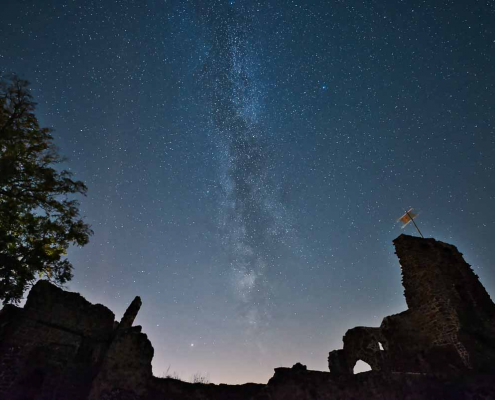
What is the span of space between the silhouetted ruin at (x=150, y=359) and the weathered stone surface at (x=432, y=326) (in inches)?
2.0

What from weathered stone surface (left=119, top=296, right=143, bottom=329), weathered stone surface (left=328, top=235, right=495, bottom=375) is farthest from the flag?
weathered stone surface (left=119, top=296, right=143, bottom=329)

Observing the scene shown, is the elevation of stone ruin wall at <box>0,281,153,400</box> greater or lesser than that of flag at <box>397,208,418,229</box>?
lesser

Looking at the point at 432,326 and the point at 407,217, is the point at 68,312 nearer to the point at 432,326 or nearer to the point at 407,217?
the point at 432,326

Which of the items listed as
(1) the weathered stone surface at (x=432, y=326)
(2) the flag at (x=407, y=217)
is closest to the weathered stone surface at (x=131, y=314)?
(1) the weathered stone surface at (x=432, y=326)

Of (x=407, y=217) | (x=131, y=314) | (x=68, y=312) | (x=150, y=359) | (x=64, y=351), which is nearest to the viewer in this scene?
(x=64, y=351)

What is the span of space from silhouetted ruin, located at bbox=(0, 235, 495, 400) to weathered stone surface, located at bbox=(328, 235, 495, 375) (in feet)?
0.17

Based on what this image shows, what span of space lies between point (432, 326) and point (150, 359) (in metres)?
14.0

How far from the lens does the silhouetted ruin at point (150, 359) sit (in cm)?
1026

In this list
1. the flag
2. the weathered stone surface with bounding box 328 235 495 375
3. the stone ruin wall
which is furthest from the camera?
the flag

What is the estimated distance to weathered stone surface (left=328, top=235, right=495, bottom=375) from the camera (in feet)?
42.8

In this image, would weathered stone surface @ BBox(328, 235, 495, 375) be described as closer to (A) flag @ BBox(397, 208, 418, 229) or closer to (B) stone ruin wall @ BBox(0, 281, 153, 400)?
(A) flag @ BBox(397, 208, 418, 229)

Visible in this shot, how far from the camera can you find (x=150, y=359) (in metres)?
11.6

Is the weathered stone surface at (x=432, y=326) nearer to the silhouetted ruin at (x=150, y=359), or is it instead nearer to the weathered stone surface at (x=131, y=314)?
the silhouetted ruin at (x=150, y=359)

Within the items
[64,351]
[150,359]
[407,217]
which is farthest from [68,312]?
[407,217]
